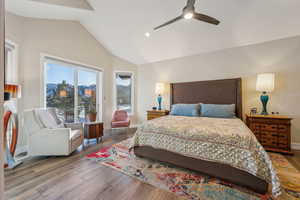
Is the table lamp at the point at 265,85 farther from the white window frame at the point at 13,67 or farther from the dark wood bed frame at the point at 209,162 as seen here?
the white window frame at the point at 13,67

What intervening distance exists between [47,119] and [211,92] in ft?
13.9

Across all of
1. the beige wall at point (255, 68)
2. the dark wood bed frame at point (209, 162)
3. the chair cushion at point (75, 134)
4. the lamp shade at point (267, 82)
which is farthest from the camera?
the beige wall at point (255, 68)

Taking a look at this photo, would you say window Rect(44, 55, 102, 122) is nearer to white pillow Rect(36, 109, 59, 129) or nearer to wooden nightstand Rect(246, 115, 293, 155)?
white pillow Rect(36, 109, 59, 129)

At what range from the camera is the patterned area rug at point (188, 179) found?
1.58 meters

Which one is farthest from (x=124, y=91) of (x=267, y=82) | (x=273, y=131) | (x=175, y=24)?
(x=273, y=131)

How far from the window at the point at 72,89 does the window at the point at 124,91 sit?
77 cm

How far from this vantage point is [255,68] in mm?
3336

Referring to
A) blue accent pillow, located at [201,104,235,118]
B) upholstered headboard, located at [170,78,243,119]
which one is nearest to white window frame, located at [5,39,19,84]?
upholstered headboard, located at [170,78,243,119]

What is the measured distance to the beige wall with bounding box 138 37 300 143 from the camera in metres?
2.96

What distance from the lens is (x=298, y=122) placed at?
9.64 ft

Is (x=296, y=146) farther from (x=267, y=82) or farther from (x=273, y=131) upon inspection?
(x=267, y=82)

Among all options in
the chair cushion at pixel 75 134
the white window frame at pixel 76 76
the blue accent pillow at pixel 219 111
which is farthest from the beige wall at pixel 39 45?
the blue accent pillow at pixel 219 111

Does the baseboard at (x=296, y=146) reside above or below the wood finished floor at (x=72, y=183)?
above

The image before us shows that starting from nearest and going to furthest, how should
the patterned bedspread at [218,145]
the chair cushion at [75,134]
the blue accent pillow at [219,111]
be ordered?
the patterned bedspread at [218,145], the chair cushion at [75,134], the blue accent pillow at [219,111]
